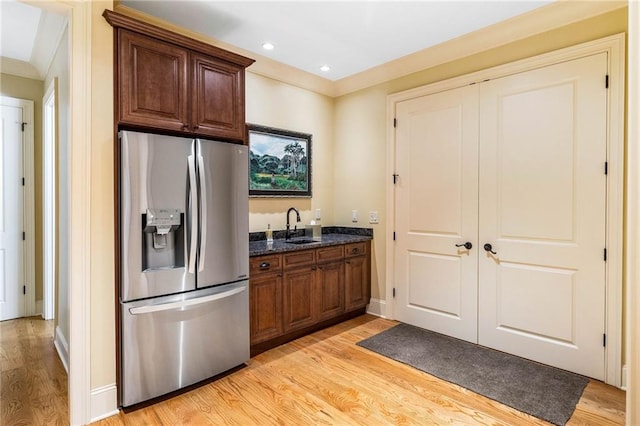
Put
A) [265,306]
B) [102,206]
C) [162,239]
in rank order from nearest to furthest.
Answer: [102,206] → [162,239] → [265,306]

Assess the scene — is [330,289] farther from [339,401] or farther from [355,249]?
[339,401]

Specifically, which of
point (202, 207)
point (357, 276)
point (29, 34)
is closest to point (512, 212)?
point (357, 276)

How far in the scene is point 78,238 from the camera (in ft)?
6.63

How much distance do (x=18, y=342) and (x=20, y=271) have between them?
1.00 metres

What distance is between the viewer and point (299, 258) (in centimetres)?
318

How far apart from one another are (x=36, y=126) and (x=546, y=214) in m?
5.10

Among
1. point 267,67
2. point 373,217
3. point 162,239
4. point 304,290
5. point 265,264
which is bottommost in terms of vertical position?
point 304,290

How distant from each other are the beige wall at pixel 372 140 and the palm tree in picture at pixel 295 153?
587 millimetres

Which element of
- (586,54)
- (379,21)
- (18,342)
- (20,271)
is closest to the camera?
(586,54)

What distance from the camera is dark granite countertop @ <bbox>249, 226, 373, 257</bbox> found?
9.93ft

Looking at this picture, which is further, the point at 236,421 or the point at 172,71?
the point at 172,71

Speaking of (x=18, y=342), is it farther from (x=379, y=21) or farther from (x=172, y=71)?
(x=379, y=21)

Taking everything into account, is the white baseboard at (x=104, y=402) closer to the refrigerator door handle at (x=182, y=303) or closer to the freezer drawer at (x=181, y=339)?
the freezer drawer at (x=181, y=339)

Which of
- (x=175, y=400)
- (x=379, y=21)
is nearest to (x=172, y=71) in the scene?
(x=379, y=21)
